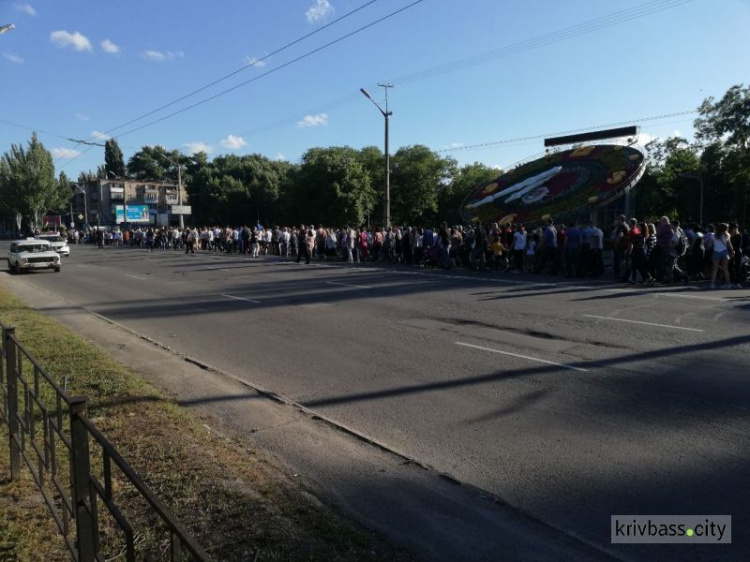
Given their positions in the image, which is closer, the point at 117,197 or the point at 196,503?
the point at 196,503

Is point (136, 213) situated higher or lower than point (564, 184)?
higher

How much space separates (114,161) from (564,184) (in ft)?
367

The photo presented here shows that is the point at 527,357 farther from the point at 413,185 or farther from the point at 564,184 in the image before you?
the point at 413,185

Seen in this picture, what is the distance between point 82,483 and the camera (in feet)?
9.14

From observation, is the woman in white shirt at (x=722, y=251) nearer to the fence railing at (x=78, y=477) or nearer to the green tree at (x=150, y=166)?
the fence railing at (x=78, y=477)

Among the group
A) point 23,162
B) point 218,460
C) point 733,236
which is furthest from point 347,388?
point 23,162

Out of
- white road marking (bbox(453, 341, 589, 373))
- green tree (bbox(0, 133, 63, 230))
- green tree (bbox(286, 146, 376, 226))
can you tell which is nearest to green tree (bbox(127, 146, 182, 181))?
green tree (bbox(0, 133, 63, 230))

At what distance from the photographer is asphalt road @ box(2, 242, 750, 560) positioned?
4344mm

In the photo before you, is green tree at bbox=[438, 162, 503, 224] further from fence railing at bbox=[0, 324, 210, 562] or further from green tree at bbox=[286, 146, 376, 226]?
fence railing at bbox=[0, 324, 210, 562]

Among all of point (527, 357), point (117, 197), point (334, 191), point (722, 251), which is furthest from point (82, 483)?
point (117, 197)

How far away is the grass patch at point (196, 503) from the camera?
337 cm

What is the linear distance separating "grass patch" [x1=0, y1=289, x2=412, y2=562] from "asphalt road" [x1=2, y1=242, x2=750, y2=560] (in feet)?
4.29

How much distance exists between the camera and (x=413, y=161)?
67.4m

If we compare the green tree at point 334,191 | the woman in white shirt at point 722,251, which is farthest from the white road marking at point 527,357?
the green tree at point 334,191
